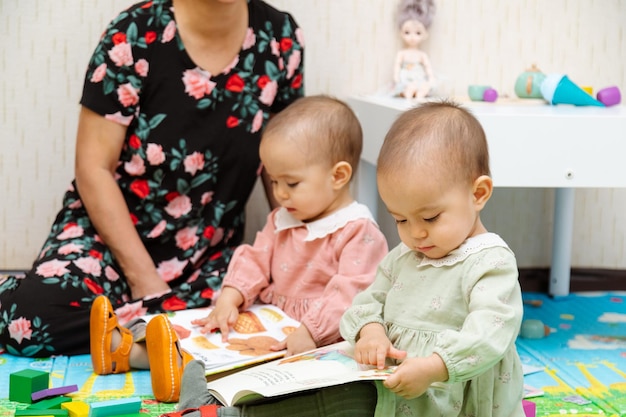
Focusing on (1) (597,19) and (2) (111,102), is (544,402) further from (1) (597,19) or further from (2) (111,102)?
(1) (597,19)

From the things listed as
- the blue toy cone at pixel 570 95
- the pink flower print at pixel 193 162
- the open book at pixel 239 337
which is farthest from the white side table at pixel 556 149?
the pink flower print at pixel 193 162

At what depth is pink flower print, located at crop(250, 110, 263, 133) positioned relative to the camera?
1868mm

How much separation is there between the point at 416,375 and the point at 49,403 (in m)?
0.59

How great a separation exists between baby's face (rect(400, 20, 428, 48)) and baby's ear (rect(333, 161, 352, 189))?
0.58 m

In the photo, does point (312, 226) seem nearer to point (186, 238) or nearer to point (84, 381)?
point (186, 238)

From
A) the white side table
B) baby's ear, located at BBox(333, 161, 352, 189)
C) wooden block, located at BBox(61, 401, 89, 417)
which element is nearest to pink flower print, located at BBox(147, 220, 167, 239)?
baby's ear, located at BBox(333, 161, 352, 189)

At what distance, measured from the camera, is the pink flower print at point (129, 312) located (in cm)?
168

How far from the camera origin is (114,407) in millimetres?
1282

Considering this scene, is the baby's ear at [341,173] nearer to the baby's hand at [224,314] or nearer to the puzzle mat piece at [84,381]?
the baby's hand at [224,314]

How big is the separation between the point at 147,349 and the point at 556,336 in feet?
2.71

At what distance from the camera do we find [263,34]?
1.88 meters

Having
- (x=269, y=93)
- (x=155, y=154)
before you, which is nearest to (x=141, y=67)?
(x=155, y=154)

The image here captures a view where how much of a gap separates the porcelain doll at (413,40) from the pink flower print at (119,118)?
0.61 meters

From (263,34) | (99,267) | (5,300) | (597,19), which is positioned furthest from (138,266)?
(597,19)
